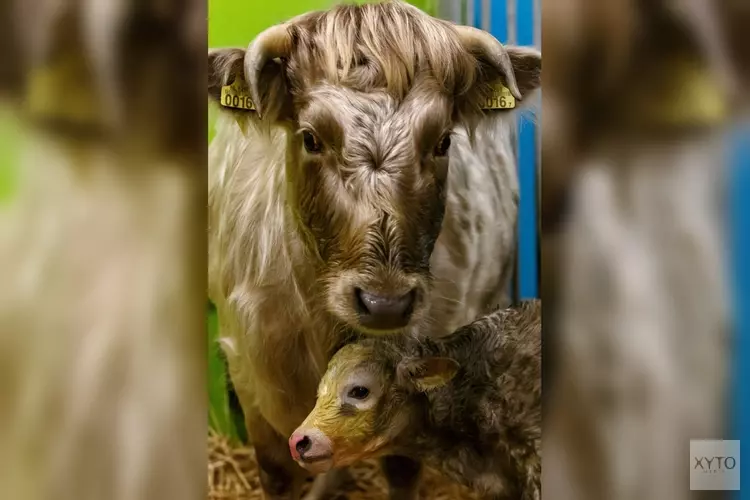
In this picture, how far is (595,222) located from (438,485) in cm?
62

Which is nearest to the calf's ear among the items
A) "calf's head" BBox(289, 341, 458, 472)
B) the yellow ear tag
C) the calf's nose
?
"calf's head" BBox(289, 341, 458, 472)

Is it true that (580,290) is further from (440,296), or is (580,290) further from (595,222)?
(440,296)

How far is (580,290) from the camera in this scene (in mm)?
1420

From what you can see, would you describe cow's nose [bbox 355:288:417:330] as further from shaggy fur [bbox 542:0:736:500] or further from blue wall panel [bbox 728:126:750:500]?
blue wall panel [bbox 728:126:750:500]

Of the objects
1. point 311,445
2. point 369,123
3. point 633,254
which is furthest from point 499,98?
point 311,445

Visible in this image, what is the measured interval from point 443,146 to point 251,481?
2.47 feet

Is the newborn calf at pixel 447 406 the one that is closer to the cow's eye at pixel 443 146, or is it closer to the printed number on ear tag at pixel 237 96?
the cow's eye at pixel 443 146

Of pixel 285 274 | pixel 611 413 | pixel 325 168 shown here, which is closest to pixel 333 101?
pixel 325 168

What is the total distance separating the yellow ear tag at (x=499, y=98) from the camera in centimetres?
135

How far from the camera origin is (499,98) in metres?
1.35

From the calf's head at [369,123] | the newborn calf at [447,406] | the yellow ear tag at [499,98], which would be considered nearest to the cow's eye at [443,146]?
the calf's head at [369,123]

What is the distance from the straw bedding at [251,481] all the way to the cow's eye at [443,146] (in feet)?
2.02

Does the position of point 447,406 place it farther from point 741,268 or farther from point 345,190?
point 741,268

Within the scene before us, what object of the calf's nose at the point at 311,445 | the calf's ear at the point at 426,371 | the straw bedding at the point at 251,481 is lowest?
the straw bedding at the point at 251,481
